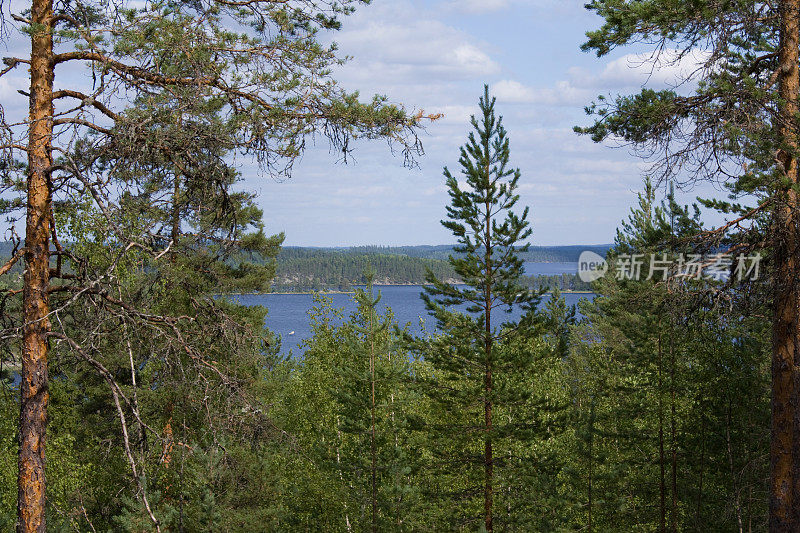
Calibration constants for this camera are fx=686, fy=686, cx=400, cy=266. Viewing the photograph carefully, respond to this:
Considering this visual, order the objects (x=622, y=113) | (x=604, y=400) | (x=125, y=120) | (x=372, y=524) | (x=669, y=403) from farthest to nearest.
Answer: (x=604, y=400), (x=669, y=403), (x=372, y=524), (x=622, y=113), (x=125, y=120)

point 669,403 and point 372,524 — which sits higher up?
point 669,403

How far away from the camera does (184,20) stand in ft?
27.5

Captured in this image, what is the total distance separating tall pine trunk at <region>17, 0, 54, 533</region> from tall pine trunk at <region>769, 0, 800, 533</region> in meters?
9.80

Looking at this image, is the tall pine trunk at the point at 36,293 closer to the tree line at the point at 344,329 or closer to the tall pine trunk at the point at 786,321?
the tree line at the point at 344,329

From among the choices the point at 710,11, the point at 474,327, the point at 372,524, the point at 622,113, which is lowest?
the point at 372,524

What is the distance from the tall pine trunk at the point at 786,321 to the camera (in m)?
10.3

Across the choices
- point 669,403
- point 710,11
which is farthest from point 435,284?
point 710,11

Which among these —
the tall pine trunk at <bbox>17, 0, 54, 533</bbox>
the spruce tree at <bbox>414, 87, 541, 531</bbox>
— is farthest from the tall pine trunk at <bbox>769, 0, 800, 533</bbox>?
the tall pine trunk at <bbox>17, 0, 54, 533</bbox>

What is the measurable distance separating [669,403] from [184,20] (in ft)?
52.6

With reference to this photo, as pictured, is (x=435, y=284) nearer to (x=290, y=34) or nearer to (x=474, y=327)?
(x=474, y=327)

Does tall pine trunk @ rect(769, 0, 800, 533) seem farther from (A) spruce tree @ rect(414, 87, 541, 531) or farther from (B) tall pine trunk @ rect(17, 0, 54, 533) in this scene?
(B) tall pine trunk @ rect(17, 0, 54, 533)

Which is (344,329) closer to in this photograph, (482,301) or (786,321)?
(482,301)

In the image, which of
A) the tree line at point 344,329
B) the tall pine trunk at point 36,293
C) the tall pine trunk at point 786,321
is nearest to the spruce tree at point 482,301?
the tree line at point 344,329

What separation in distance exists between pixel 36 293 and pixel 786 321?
414 inches
